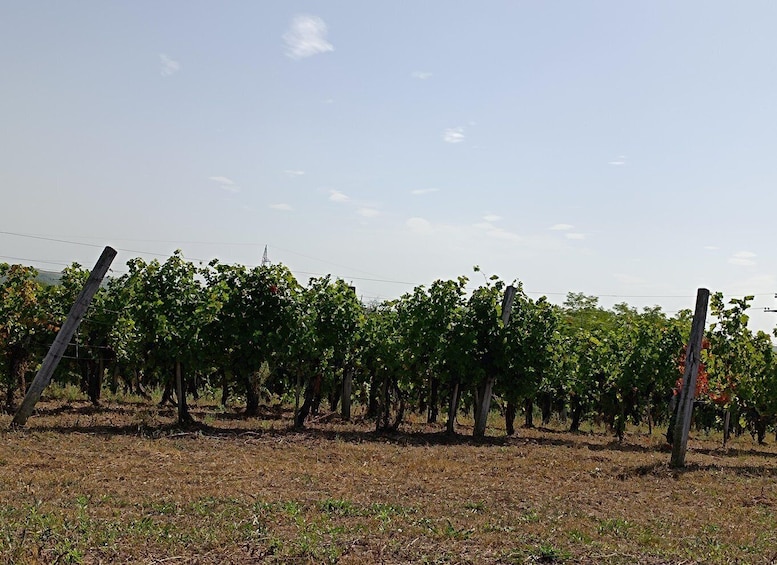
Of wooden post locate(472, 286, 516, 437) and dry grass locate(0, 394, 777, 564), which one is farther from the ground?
wooden post locate(472, 286, 516, 437)

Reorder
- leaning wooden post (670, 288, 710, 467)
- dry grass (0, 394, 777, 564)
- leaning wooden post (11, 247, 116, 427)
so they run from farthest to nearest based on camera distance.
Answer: leaning wooden post (670, 288, 710, 467) → leaning wooden post (11, 247, 116, 427) → dry grass (0, 394, 777, 564)

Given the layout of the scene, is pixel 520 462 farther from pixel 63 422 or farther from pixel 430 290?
pixel 63 422

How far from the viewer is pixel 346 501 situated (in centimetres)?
1073

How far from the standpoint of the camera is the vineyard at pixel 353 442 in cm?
866

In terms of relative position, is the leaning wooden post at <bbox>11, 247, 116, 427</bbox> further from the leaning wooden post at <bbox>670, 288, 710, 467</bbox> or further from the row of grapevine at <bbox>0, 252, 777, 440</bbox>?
the leaning wooden post at <bbox>670, 288, 710, 467</bbox>

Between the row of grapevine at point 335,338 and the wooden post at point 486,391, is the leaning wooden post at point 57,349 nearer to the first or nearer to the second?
Answer: the row of grapevine at point 335,338

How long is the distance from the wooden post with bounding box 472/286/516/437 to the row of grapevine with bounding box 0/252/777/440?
56mm

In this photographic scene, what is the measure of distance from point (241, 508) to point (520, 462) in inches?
346

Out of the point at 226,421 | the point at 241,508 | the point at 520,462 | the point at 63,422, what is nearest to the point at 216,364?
the point at 226,421

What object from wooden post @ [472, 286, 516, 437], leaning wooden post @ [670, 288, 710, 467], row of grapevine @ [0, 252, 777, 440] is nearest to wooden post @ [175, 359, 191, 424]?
row of grapevine @ [0, 252, 777, 440]

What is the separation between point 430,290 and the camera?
75.0ft

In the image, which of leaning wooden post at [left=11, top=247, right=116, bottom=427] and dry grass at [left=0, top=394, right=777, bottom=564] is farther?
leaning wooden post at [left=11, top=247, right=116, bottom=427]

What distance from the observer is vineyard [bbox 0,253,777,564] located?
866cm

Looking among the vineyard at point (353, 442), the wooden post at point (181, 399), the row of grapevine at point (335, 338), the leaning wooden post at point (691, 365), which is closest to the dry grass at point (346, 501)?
the vineyard at point (353, 442)
